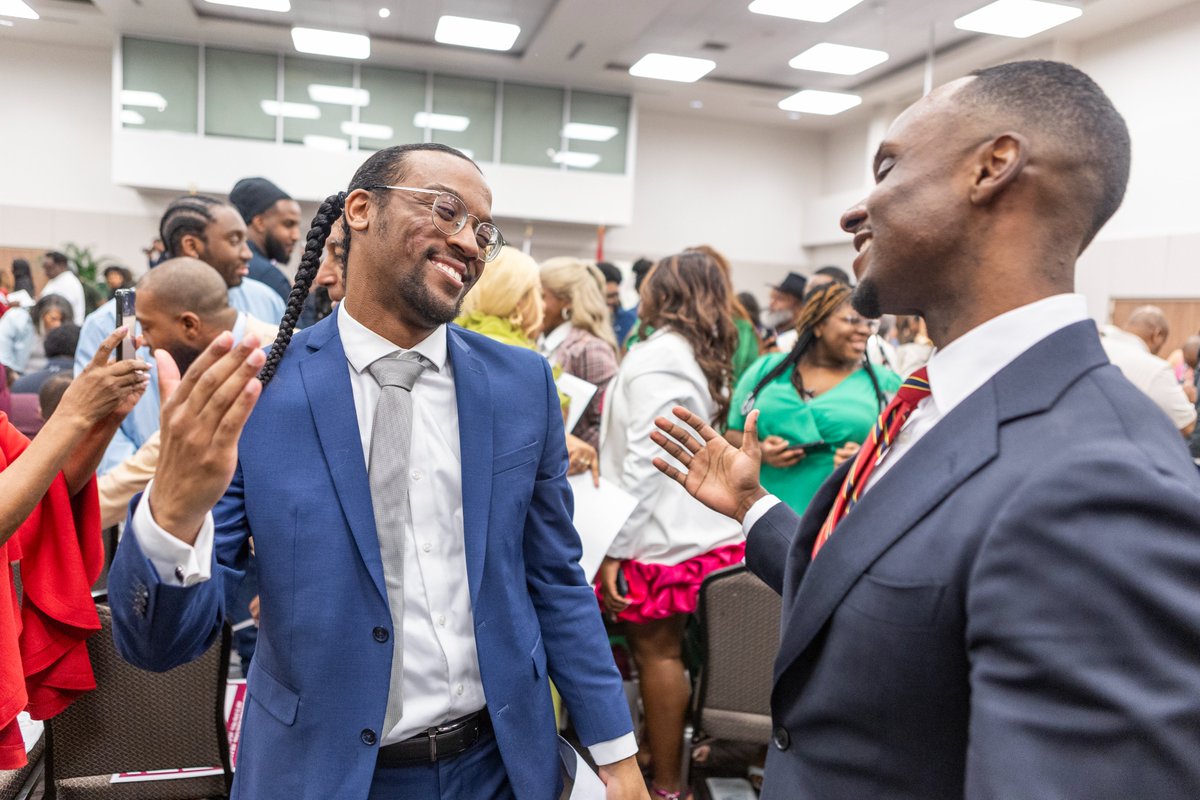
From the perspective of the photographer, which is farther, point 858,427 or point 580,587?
point 858,427

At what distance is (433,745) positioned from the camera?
4.22 feet

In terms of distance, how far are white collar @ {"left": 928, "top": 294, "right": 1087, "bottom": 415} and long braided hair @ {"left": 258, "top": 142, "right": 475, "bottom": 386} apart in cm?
91

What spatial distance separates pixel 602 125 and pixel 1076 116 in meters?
12.3

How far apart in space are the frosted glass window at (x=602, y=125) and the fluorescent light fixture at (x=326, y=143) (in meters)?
3.28

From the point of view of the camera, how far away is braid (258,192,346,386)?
1.35 m

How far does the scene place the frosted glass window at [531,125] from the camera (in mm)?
12125

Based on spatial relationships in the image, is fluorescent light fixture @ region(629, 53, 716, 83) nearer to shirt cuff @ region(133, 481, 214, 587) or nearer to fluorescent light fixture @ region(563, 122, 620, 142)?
fluorescent light fixture @ region(563, 122, 620, 142)

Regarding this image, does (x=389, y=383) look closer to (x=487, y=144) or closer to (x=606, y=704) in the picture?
(x=606, y=704)


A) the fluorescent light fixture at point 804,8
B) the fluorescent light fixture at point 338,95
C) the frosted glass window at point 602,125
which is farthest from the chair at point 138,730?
the frosted glass window at point 602,125

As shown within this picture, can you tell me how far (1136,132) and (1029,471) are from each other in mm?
10416

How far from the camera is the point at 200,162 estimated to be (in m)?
11.0

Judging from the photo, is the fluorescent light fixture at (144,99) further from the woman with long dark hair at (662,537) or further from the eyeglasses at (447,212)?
the eyeglasses at (447,212)

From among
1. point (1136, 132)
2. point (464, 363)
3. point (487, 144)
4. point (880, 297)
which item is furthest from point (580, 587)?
point (487, 144)

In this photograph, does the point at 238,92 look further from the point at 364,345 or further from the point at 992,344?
the point at 992,344
